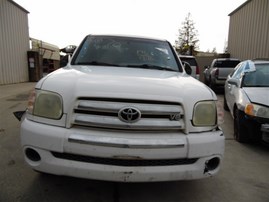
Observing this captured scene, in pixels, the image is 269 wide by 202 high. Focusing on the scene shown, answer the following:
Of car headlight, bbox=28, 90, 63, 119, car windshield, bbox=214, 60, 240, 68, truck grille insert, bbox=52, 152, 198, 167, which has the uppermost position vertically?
car windshield, bbox=214, 60, 240, 68

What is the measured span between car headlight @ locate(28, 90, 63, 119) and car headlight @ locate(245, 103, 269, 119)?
3.02m

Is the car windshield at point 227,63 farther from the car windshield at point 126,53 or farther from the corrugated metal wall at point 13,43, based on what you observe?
the corrugated metal wall at point 13,43

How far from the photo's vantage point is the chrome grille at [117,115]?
7.61 feet

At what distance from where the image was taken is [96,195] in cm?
276

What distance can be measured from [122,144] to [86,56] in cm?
181

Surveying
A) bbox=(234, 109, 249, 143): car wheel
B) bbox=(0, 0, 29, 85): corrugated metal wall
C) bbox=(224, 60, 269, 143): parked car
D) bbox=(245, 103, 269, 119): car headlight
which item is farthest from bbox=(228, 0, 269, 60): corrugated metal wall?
bbox=(0, 0, 29, 85): corrugated metal wall

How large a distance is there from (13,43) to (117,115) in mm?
14951

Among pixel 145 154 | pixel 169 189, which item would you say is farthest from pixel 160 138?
pixel 169 189

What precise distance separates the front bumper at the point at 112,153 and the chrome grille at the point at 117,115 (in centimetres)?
7

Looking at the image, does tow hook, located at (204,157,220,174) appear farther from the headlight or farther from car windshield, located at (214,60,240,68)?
car windshield, located at (214,60,240,68)

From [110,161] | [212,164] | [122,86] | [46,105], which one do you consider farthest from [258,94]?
[46,105]

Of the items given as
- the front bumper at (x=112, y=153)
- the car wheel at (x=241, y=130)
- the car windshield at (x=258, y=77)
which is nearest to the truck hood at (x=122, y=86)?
the front bumper at (x=112, y=153)

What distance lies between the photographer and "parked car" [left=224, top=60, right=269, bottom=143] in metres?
4.12

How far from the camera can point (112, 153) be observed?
224 centimetres
